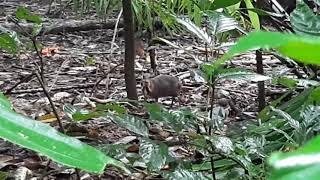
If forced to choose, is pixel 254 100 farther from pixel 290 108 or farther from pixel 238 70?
pixel 238 70

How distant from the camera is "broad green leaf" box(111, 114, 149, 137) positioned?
112 cm

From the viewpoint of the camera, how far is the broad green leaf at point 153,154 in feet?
Result: 3.37

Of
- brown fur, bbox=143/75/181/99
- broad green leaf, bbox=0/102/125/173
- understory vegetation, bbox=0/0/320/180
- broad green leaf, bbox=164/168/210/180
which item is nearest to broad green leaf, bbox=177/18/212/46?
understory vegetation, bbox=0/0/320/180

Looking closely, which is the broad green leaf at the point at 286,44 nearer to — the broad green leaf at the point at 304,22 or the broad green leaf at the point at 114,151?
the broad green leaf at the point at 304,22

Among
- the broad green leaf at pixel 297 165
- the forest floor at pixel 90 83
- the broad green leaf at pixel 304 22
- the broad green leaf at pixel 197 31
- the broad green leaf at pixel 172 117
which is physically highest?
the broad green leaf at pixel 297 165

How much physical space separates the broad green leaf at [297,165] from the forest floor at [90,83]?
1.33m

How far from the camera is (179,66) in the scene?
3031mm

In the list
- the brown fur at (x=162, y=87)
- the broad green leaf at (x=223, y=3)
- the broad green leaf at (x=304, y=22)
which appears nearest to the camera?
the broad green leaf at (x=304, y=22)

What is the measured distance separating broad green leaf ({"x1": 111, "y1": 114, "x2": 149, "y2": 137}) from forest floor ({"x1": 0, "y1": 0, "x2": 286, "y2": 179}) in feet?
1.20

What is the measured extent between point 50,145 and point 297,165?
0.23 meters

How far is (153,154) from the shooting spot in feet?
3.43

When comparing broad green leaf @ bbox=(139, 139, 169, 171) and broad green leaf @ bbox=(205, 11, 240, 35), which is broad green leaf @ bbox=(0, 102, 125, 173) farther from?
broad green leaf @ bbox=(205, 11, 240, 35)

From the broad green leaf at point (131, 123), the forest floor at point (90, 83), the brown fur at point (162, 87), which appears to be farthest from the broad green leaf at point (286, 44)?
the brown fur at point (162, 87)

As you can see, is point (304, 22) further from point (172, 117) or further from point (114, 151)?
Answer: point (114, 151)
